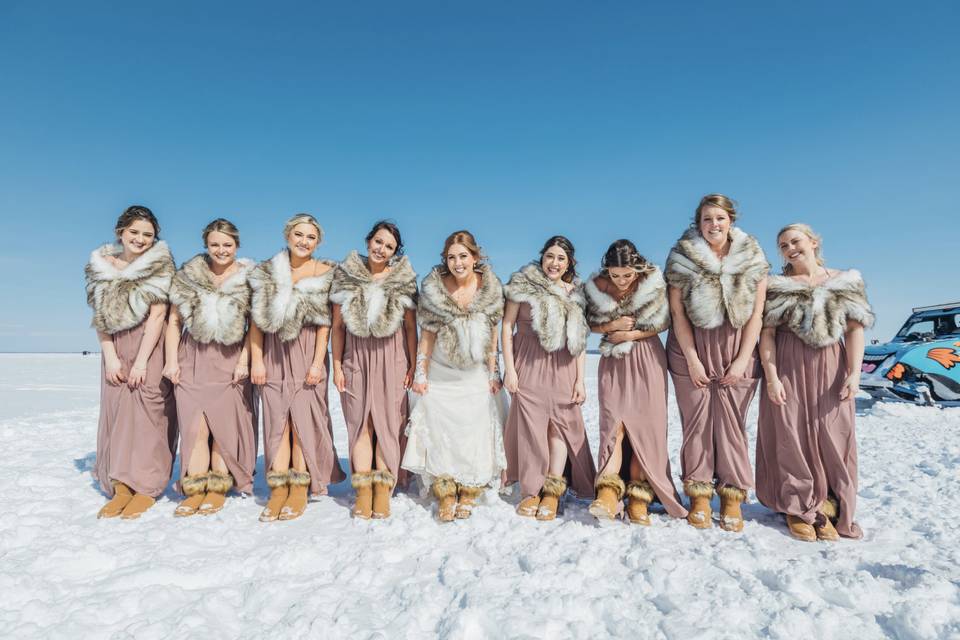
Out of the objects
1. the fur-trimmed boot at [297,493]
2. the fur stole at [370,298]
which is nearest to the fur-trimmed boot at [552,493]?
the fur stole at [370,298]

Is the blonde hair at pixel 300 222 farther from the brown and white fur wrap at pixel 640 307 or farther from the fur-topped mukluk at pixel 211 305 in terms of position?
the brown and white fur wrap at pixel 640 307

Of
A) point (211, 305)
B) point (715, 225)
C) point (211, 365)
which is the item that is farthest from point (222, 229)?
point (715, 225)

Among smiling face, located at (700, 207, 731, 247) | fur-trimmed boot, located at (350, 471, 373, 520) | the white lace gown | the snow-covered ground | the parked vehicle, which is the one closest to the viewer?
the snow-covered ground

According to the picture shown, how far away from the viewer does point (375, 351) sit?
389cm

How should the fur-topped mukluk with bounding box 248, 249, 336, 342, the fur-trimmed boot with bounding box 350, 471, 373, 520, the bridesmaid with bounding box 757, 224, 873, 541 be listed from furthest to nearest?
the fur-topped mukluk with bounding box 248, 249, 336, 342, the fur-trimmed boot with bounding box 350, 471, 373, 520, the bridesmaid with bounding box 757, 224, 873, 541

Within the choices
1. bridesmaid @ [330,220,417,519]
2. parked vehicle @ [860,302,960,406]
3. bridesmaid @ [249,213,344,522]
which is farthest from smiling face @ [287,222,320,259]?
parked vehicle @ [860,302,960,406]

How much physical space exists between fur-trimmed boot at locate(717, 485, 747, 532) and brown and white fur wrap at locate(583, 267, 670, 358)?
45.8 inches

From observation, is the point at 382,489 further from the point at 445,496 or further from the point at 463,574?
the point at 463,574

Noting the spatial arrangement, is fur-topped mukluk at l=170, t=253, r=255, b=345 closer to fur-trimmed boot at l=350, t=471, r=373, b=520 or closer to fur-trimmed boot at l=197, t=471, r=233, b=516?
fur-trimmed boot at l=197, t=471, r=233, b=516

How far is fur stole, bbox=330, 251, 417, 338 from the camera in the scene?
3760mm

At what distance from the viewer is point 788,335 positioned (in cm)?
349

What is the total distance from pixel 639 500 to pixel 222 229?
3.70 meters

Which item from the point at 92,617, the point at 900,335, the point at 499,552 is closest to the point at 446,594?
the point at 499,552

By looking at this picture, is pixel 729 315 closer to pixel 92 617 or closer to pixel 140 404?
pixel 92 617
